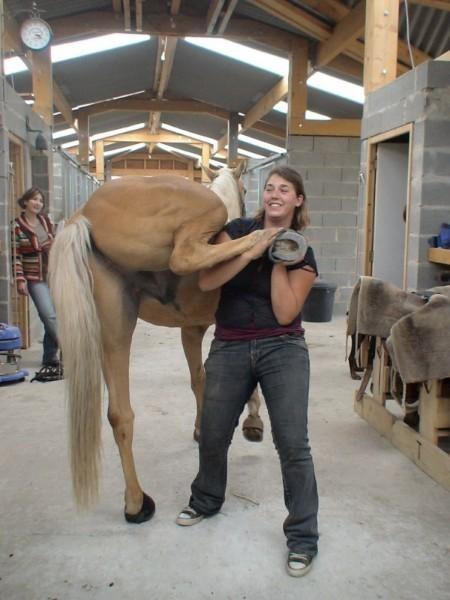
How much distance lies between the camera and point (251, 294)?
1.90 meters

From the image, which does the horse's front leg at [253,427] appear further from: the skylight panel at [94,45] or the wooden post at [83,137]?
the wooden post at [83,137]

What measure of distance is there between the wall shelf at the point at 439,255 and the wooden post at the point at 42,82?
4608mm

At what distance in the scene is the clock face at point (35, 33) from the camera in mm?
5355

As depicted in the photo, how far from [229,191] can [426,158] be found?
161 cm

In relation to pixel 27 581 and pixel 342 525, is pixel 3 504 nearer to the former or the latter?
pixel 27 581

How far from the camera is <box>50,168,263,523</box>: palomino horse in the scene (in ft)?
6.02

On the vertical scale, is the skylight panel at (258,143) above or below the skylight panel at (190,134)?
below

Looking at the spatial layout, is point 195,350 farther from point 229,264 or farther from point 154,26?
point 154,26

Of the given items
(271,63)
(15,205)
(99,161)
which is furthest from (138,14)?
(99,161)

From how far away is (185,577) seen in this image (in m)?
1.81

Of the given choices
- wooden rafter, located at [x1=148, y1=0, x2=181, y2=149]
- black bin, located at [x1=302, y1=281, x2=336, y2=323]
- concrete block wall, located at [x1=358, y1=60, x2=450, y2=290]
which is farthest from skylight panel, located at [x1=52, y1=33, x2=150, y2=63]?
concrete block wall, located at [x1=358, y1=60, x2=450, y2=290]

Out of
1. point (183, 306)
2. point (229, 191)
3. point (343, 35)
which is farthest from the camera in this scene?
point (343, 35)

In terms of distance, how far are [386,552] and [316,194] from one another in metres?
5.63

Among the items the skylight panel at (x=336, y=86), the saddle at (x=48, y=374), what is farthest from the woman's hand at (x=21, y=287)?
the skylight panel at (x=336, y=86)
